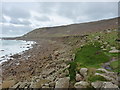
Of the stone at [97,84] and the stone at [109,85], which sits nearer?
the stone at [109,85]

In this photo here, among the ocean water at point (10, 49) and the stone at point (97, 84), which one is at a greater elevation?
the stone at point (97, 84)

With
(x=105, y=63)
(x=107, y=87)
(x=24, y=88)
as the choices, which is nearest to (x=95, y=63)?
(x=105, y=63)

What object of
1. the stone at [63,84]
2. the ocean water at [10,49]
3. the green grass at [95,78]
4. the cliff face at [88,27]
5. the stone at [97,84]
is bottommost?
the ocean water at [10,49]

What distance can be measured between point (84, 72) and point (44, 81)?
3.31 meters

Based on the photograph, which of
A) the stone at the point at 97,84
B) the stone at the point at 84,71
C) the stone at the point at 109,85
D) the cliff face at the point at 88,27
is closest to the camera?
Result: the stone at the point at 109,85

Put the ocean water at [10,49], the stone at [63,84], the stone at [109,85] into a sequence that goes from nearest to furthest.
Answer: the stone at [109,85] < the stone at [63,84] < the ocean water at [10,49]

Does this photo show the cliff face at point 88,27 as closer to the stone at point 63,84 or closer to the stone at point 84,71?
the stone at point 84,71

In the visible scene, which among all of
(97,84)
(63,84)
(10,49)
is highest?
(97,84)

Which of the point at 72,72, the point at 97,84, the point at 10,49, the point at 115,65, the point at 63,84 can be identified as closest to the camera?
the point at 97,84

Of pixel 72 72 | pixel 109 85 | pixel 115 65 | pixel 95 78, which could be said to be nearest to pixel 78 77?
pixel 95 78

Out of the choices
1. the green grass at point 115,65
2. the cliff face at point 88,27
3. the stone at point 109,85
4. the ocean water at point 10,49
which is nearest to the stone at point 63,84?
the stone at point 109,85

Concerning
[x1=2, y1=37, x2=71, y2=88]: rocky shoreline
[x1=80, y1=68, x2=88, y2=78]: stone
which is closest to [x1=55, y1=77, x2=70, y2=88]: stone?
[x1=2, y1=37, x2=71, y2=88]: rocky shoreline

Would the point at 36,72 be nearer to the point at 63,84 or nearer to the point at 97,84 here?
the point at 63,84

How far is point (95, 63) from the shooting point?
14.4 meters
